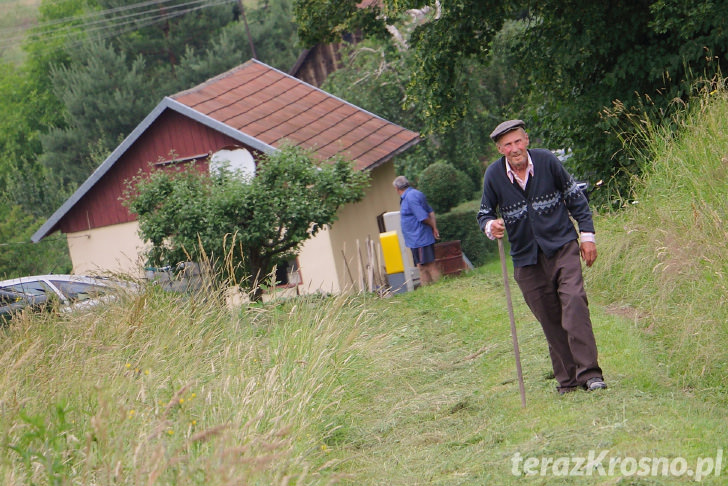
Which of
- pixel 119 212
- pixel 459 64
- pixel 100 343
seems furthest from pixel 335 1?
pixel 100 343

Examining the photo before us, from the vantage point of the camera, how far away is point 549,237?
6531mm

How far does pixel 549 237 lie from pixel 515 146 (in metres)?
0.64

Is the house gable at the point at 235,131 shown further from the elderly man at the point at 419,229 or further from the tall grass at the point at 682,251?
the tall grass at the point at 682,251

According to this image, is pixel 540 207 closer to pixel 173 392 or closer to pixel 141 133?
pixel 173 392

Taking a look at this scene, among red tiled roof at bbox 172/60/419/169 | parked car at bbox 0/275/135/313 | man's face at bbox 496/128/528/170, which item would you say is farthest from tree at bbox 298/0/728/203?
parked car at bbox 0/275/135/313

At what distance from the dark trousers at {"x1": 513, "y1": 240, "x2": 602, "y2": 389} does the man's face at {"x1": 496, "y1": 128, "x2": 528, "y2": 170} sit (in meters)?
0.65

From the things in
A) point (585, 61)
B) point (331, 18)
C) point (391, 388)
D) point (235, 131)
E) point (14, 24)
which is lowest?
point (391, 388)

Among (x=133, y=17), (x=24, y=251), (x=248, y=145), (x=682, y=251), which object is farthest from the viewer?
(x=133, y=17)

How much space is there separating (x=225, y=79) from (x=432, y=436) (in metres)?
18.3

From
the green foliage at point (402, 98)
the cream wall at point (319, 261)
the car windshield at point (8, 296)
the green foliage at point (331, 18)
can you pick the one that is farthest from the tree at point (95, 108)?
the car windshield at point (8, 296)

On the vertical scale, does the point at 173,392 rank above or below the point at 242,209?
below

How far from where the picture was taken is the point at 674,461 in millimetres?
4785

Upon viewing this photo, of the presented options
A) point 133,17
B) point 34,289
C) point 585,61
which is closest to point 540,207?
point 585,61

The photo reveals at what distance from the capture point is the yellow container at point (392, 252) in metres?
Answer: 16.7
